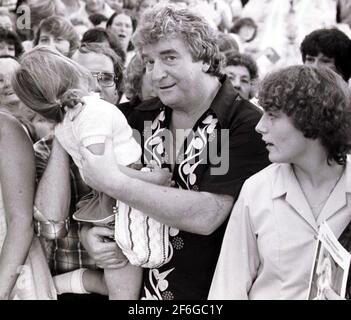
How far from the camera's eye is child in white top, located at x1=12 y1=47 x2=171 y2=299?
195cm

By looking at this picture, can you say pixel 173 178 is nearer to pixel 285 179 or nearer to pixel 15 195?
pixel 285 179

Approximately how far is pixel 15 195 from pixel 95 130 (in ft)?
1.17

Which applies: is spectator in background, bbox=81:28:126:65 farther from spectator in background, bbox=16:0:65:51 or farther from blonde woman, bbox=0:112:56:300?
blonde woman, bbox=0:112:56:300

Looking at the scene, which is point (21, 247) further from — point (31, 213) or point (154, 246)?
point (154, 246)

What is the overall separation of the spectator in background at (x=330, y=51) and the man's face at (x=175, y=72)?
121 cm

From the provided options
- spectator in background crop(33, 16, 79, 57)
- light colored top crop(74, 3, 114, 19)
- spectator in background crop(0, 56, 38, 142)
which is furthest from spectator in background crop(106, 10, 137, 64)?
spectator in background crop(0, 56, 38, 142)

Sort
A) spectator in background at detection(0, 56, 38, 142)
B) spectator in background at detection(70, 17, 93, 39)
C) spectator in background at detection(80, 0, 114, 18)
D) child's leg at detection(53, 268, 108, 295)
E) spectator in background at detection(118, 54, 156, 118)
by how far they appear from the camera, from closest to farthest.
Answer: child's leg at detection(53, 268, 108, 295) → spectator in background at detection(0, 56, 38, 142) → spectator in background at detection(118, 54, 156, 118) → spectator in background at detection(70, 17, 93, 39) → spectator in background at detection(80, 0, 114, 18)

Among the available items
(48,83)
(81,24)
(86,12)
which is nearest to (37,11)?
(81,24)

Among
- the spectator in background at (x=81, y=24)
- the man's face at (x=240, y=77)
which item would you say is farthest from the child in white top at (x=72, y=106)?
the spectator in background at (x=81, y=24)

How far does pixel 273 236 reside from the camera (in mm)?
1839

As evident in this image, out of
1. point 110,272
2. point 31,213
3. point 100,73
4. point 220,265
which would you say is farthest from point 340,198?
point 100,73

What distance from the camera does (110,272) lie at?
209cm

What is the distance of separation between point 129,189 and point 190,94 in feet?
1.25
